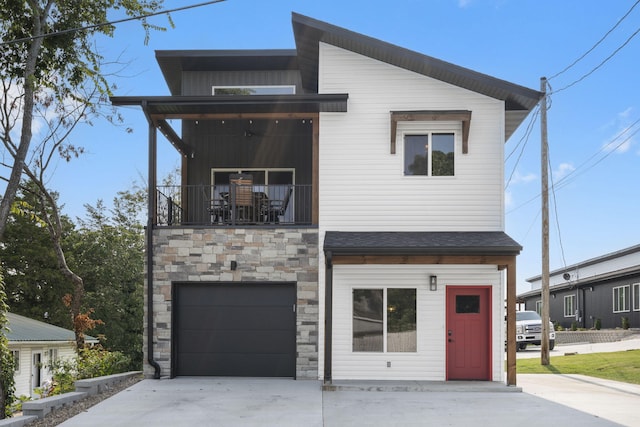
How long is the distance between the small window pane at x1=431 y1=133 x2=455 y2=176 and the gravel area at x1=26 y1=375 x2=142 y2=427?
7.85 metres

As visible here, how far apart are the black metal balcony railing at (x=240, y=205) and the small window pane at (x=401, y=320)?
8.65ft

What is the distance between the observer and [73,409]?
36.3ft

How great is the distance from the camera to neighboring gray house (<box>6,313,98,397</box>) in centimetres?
2530

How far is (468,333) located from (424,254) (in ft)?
7.69

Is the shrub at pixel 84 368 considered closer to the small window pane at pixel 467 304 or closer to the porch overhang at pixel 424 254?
the porch overhang at pixel 424 254

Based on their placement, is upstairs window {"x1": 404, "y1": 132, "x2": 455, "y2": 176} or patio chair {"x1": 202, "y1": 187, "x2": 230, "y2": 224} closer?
upstairs window {"x1": 404, "y1": 132, "x2": 455, "y2": 176}

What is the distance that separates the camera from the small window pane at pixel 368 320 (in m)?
13.4

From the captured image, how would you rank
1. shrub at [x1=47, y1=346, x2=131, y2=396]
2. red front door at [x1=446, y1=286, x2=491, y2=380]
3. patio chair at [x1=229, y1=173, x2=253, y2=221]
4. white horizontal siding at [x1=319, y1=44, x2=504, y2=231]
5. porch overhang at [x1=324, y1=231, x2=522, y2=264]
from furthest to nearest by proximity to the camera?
patio chair at [x1=229, y1=173, x2=253, y2=221], white horizontal siding at [x1=319, y1=44, x2=504, y2=231], red front door at [x1=446, y1=286, x2=491, y2=380], shrub at [x1=47, y1=346, x2=131, y2=396], porch overhang at [x1=324, y1=231, x2=522, y2=264]

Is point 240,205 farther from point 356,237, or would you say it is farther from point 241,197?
point 356,237

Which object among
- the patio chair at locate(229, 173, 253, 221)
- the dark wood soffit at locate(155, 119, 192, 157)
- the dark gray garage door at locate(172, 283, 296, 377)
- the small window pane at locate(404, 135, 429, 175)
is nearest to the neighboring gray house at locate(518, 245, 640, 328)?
the small window pane at locate(404, 135, 429, 175)

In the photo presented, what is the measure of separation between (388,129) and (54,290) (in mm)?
30896

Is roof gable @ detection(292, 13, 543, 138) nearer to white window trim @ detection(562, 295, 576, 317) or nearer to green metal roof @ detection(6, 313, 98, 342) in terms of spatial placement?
green metal roof @ detection(6, 313, 98, 342)

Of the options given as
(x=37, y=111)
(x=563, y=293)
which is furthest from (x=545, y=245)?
(x=563, y=293)

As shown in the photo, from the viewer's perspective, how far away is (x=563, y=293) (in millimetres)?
37750
